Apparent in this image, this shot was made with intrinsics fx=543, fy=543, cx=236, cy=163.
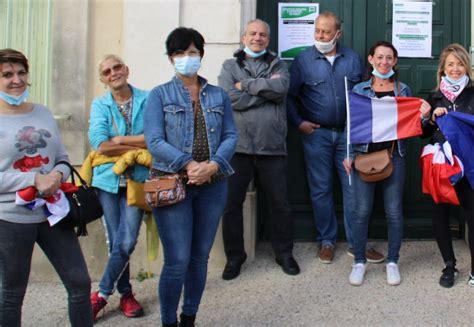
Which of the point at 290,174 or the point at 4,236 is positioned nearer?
the point at 4,236

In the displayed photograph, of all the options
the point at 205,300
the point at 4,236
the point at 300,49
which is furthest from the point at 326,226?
the point at 4,236

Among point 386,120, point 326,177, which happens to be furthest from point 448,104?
point 326,177

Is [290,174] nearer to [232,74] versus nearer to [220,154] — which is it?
[232,74]

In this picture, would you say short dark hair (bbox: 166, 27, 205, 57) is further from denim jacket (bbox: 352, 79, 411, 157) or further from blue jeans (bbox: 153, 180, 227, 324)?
denim jacket (bbox: 352, 79, 411, 157)

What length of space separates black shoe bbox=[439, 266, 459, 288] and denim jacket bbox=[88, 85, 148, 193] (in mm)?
2568

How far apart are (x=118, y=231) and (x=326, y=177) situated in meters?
1.99

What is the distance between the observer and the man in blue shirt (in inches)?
192

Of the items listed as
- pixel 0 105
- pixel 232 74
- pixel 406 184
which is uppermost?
pixel 232 74

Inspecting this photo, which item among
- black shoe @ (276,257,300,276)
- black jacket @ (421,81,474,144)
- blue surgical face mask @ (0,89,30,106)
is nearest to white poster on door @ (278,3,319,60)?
black jacket @ (421,81,474,144)

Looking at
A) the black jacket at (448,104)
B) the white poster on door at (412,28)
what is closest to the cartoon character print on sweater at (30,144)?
the black jacket at (448,104)

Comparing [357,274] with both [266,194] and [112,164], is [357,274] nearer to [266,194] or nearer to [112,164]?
[266,194]

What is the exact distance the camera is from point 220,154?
11.0 ft

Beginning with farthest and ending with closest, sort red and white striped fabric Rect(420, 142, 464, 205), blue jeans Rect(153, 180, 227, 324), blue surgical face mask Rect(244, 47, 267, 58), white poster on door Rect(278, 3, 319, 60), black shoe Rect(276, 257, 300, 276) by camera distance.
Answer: white poster on door Rect(278, 3, 319, 60)
black shoe Rect(276, 257, 300, 276)
blue surgical face mask Rect(244, 47, 267, 58)
red and white striped fabric Rect(420, 142, 464, 205)
blue jeans Rect(153, 180, 227, 324)

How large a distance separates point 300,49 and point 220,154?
238cm
